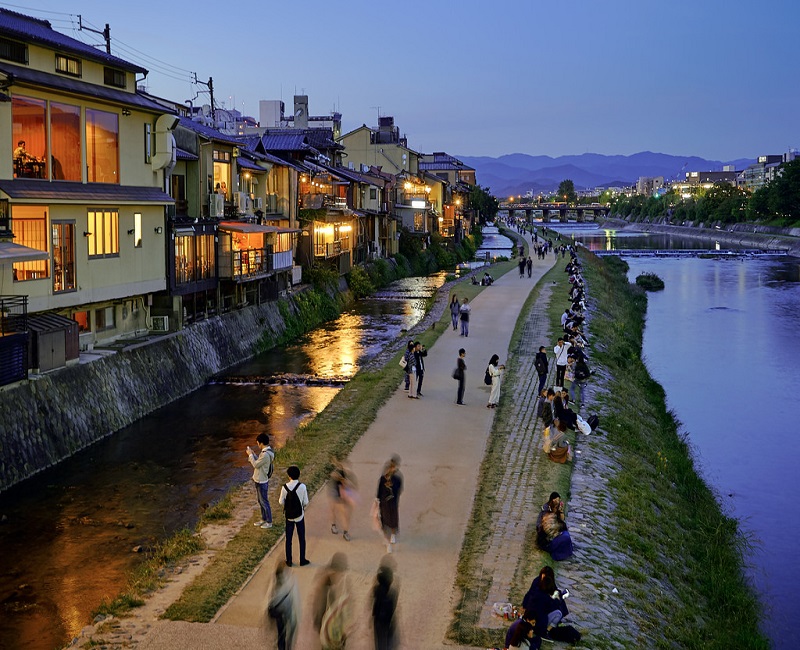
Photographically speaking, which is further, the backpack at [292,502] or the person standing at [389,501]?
the person standing at [389,501]

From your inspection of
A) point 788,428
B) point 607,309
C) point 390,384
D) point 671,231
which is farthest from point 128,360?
point 671,231

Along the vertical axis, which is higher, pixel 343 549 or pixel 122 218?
pixel 122 218

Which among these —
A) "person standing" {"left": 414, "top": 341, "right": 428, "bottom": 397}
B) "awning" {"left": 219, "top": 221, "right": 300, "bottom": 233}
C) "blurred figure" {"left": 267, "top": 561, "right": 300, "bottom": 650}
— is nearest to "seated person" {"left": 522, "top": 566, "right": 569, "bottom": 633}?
"blurred figure" {"left": 267, "top": 561, "right": 300, "bottom": 650}

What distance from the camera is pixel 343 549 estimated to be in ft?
43.8

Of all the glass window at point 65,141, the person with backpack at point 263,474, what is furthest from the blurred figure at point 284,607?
the glass window at point 65,141

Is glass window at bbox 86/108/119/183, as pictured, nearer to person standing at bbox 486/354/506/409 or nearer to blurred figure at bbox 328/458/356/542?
person standing at bbox 486/354/506/409

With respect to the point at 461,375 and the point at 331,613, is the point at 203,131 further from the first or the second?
the point at 331,613

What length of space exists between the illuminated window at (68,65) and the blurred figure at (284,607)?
19380mm

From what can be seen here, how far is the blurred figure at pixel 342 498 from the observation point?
13.5 metres

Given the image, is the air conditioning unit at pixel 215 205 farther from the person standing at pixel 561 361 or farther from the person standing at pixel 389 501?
the person standing at pixel 389 501

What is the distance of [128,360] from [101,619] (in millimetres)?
14713

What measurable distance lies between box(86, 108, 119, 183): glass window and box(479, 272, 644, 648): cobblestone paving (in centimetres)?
1401

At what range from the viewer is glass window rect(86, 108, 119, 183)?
25969 millimetres

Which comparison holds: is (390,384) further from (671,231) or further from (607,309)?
(671,231)
